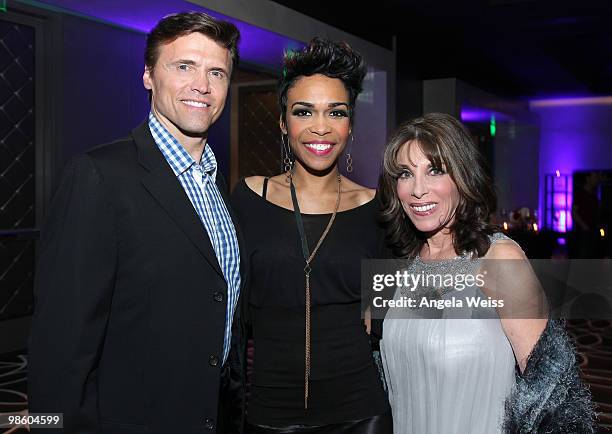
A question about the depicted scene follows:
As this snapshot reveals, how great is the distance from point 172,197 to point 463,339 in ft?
3.27

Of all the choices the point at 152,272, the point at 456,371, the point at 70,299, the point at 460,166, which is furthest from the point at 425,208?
the point at 70,299

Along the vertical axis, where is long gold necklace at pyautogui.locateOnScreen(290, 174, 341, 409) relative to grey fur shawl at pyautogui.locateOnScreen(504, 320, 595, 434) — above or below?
above

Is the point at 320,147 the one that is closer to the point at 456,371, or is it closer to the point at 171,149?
the point at 171,149

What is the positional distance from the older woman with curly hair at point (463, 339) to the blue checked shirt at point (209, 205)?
0.61 metres

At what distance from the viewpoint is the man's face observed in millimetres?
1719

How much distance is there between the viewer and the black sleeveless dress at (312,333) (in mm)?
2072

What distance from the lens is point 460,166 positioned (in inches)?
80.6

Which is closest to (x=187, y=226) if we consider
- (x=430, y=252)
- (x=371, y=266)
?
(x=371, y=266)

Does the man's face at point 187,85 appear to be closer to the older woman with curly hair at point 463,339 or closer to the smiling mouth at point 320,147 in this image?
Answer: the smiling mouth at point 320,147

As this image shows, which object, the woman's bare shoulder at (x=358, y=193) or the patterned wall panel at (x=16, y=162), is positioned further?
the patterned wall panel at (x=16, y=162)

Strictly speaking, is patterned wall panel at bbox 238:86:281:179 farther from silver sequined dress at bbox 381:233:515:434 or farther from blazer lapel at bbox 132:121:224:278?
blazer lapel at bbox 132:121:224:278

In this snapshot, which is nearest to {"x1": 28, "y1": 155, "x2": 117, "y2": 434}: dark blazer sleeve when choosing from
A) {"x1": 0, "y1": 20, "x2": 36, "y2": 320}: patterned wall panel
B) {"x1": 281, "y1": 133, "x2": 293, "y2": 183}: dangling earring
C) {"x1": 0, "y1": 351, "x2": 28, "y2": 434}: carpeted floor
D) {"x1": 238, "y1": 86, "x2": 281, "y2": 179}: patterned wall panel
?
{"x1": 281, "y1": 133, "x2": 293, "y2": 183}: dangling earring

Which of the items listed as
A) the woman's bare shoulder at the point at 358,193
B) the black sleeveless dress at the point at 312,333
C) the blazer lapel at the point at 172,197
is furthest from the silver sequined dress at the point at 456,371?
the blazer lapel at the point at 172,197

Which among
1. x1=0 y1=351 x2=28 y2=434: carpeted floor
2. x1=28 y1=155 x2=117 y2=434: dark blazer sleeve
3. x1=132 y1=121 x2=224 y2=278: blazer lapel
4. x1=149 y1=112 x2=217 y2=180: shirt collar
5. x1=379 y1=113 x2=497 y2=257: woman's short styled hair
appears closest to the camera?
x1=28 y1=155 x2=117 y2=434: dark blazer sleeve
